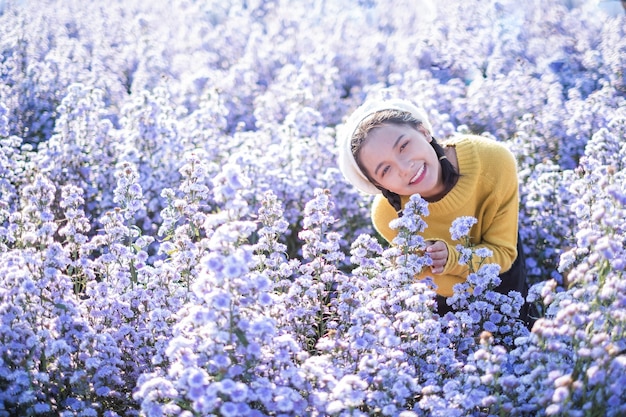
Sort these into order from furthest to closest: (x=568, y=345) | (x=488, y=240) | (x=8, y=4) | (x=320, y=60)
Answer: (x=8, y=4) → (x=320, y=60) → (x=488, y=240) → (x=568, y=345)

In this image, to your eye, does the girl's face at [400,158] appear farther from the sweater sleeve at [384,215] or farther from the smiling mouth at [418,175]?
the sweater sleeve at [384,215]

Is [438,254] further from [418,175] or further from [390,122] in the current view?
[390,122]

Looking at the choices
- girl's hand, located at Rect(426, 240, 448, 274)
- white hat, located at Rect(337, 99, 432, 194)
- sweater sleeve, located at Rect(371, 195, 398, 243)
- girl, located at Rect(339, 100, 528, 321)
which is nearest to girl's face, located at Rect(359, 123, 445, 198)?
girl, located at Rect(339, 100, 528, 321)

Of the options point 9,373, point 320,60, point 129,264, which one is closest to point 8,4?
point 320,60

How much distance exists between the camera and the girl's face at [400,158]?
3.42 metres

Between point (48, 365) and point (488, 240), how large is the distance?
220 cm

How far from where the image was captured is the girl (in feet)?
11.3

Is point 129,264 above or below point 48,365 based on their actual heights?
above

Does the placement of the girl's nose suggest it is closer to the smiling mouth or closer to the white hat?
the smiling mouth

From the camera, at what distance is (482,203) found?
376 cm

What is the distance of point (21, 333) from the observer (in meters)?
3.06

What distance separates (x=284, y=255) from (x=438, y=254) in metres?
1.43

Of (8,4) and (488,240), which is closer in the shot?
(488,240)

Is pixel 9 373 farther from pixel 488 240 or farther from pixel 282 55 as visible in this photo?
pixel 282 55
